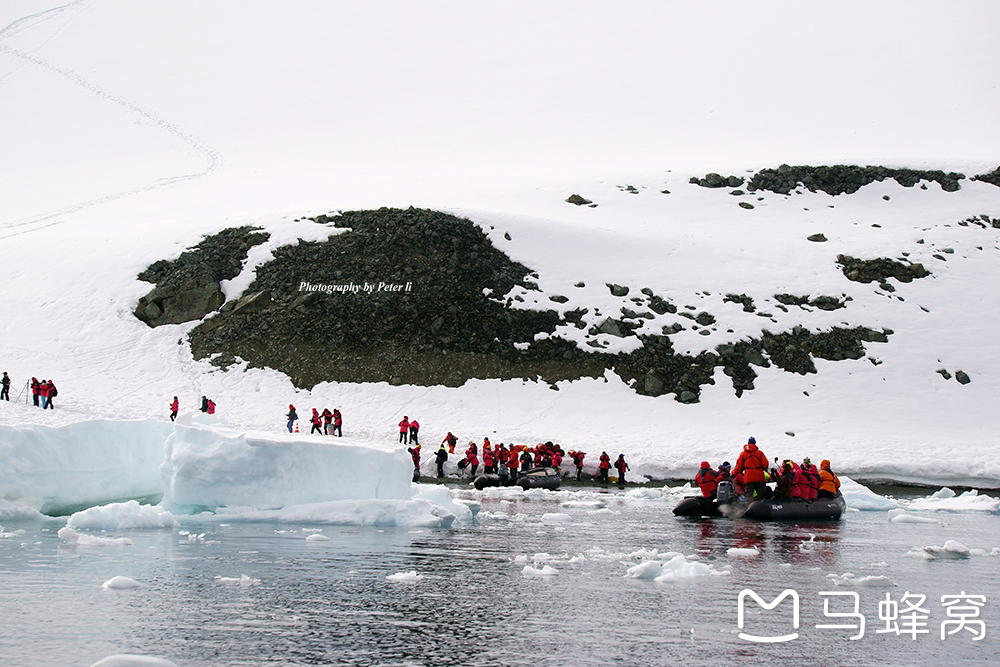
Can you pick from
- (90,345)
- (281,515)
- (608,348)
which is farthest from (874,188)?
(281,515)

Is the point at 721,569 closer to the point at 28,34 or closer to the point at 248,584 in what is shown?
the point at 248,584

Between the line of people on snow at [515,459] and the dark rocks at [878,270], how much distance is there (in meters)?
27.2

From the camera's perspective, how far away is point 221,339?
4941 cm

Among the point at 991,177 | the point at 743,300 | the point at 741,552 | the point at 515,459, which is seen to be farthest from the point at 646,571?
the point at 991,177

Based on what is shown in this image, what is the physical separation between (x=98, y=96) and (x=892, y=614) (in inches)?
5031

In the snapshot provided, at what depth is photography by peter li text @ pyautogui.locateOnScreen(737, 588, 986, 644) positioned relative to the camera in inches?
381

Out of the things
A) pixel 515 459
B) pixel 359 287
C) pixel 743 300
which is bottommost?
pixel 515 459

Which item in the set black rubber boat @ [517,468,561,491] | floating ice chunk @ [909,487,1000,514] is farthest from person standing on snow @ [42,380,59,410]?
floating ice chunk @ [909,487,1000,514]

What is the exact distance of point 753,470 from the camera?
23297 mm

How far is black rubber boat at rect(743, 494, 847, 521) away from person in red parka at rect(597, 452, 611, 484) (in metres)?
11.3

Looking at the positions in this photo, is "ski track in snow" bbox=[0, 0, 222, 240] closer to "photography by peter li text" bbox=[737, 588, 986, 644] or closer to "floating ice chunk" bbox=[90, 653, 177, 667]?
"floating ice chunk" bbox=[90, 653, 177, 667]

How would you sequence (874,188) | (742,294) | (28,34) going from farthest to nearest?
(28,34) → (874,188) → (742,294)

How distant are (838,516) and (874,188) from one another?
5604 centimetres

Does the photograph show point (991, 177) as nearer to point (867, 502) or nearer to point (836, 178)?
point (836, 178)
